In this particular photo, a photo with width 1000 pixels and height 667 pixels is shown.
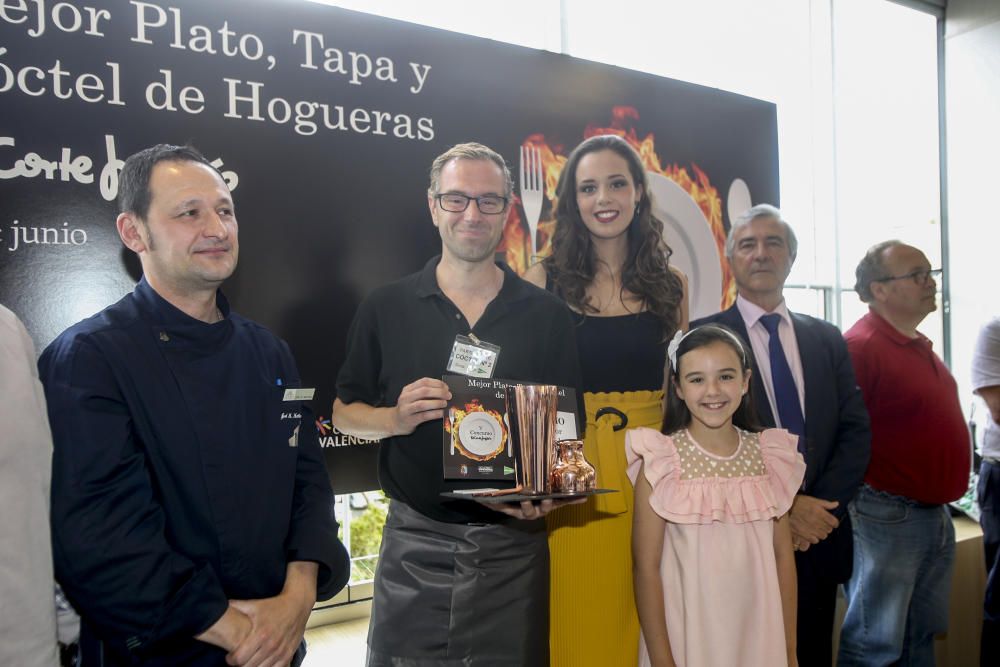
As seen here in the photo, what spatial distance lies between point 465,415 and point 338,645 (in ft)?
6.63

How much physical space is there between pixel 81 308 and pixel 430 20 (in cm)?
219

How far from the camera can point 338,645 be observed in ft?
11.0

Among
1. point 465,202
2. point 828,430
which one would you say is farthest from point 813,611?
point 465,202

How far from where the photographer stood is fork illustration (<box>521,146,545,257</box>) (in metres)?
3.16

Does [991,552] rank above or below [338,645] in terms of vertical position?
above

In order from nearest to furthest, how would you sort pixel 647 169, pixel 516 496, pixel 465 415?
1. pixel 516 496
2. pixel 465 415
3. pixel 647 169

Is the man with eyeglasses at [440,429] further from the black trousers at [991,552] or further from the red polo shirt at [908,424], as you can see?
the black trousers at [991,552]

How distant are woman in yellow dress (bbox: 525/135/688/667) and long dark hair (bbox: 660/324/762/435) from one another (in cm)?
12

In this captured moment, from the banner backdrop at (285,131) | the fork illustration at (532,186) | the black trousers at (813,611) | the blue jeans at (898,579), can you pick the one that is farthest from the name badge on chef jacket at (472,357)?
the blue jeans at (898,579)

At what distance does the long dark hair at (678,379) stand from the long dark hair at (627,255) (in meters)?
0.26

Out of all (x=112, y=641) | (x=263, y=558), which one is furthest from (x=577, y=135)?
(x=112, y=641)

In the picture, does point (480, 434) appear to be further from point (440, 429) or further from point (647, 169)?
point (647, 169)

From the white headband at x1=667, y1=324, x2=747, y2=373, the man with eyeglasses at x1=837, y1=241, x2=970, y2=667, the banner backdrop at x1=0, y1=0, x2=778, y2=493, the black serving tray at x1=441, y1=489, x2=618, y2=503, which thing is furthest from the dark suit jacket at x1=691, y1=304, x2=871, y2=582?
the banner backdrop at x1=0, y1=0, x2=778, y2=493

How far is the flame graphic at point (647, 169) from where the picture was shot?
317 centimetres
